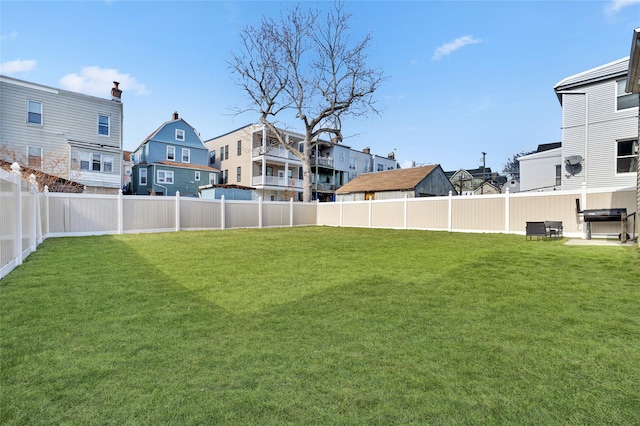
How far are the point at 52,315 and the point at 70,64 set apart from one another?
1500 centimetres

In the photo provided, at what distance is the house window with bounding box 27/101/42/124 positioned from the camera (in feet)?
61.4

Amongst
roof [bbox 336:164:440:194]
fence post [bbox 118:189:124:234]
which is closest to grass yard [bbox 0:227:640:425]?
fence post [bbox 118:189:124:234]

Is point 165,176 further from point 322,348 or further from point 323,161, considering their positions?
point 322,348

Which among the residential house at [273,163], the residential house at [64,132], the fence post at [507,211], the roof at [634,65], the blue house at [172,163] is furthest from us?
the residential house at [273,163]

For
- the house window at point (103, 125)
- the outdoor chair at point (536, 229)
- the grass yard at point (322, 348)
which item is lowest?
the grass yard at point (322, 348)

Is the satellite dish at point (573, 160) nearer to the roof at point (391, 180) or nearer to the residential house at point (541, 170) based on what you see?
the residential house at point (541, 170)

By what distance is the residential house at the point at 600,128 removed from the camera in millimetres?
13305

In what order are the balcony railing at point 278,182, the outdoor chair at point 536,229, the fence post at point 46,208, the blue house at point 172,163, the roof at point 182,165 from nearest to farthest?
the outdoor chair at point 536,229 < the fence post at point 46,208 < the blue house at point 172,163 < the roof at point 182,165 < the balcony railing at point 278,182

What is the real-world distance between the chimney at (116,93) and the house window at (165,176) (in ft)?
21.3

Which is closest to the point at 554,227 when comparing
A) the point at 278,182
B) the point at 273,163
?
the point at 278,182

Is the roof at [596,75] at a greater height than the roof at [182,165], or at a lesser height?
greater

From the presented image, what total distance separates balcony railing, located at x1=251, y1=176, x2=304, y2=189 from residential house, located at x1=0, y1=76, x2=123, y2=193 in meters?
11.4

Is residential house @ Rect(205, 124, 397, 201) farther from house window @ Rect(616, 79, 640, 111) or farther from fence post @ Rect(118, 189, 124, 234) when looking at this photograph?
house window @ Rect(616, 79, 640, 111)

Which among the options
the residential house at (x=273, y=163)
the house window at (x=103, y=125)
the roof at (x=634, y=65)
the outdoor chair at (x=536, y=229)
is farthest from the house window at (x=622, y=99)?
the house window at (x=103, y=125)
